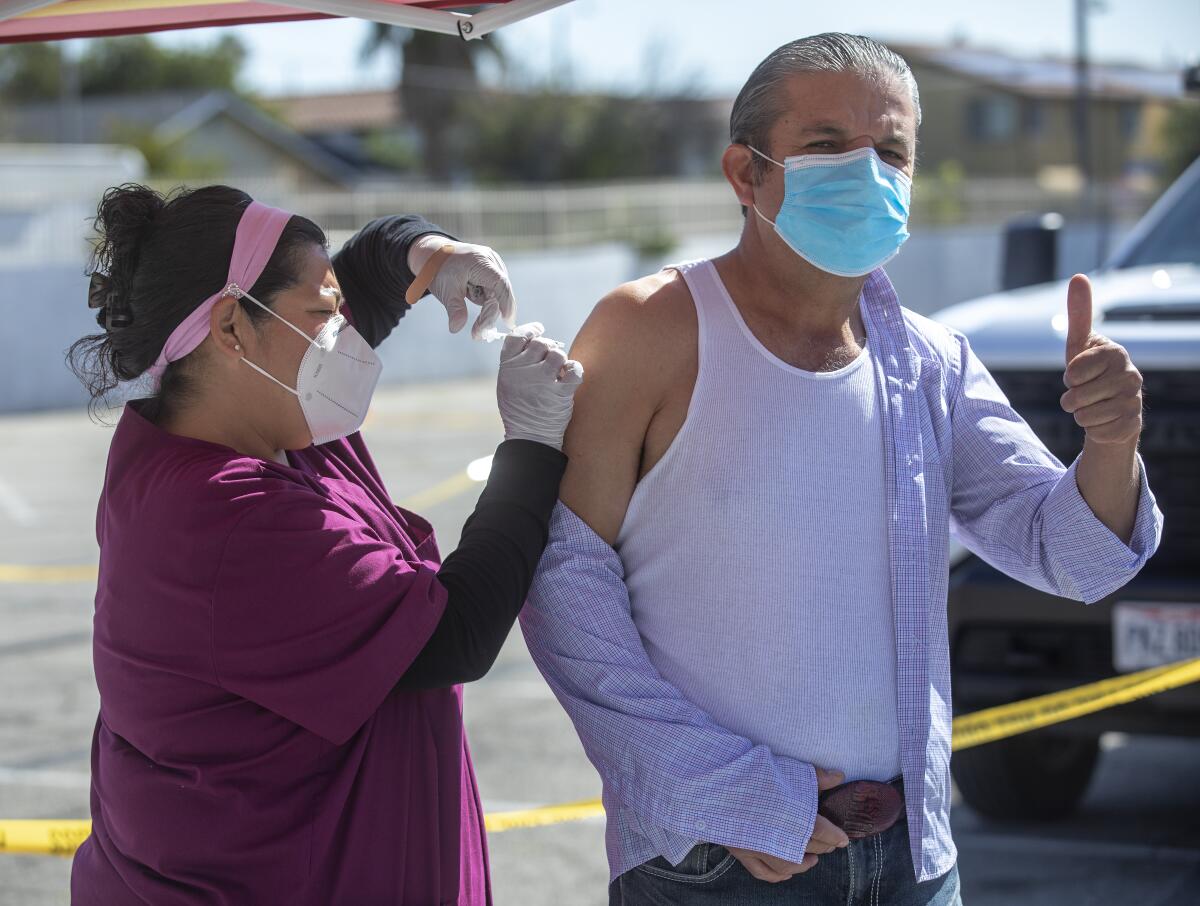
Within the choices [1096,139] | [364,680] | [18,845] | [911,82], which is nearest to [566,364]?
[364,680]

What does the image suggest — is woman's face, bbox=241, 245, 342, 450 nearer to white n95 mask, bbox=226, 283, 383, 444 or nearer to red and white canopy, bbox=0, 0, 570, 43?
white n95 mask, bbox=226, 283, 383, 444

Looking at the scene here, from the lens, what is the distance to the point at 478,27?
239 cm

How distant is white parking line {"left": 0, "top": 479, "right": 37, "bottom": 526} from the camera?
447 inches

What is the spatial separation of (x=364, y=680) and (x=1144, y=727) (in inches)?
116

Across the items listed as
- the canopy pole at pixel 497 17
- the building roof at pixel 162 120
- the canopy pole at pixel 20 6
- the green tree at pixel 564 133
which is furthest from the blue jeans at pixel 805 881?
the building roof at pixel 162 120

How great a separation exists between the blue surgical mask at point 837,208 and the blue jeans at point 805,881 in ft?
2.80

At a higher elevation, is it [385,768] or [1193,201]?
[1193,201]

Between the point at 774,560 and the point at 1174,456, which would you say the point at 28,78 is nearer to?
the point at 1174,456

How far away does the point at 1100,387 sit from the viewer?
223cm

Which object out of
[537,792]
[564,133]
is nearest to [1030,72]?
[537,792]

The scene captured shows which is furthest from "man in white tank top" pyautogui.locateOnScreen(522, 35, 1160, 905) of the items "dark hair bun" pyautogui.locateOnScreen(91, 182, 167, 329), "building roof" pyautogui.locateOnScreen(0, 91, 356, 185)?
"building roof" pyautogui.locateOnScreen(0, 91, 356, 185)

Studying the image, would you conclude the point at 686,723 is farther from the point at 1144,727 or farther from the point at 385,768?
the point at 1144,727

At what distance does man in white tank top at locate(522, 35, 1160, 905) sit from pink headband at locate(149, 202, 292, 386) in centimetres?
49

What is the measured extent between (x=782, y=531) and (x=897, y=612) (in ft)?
0.70
